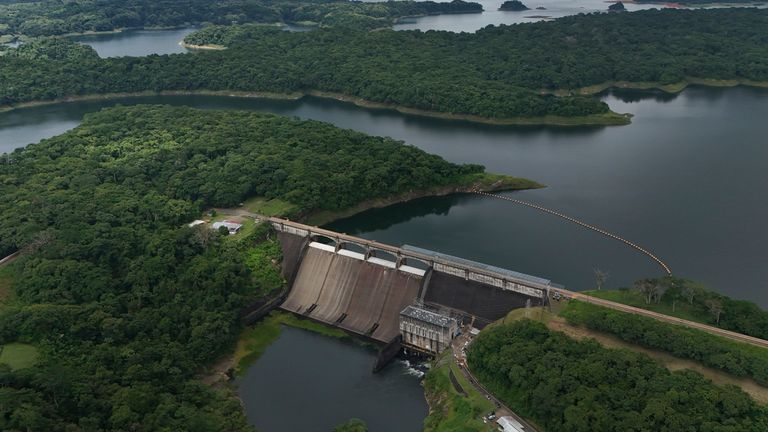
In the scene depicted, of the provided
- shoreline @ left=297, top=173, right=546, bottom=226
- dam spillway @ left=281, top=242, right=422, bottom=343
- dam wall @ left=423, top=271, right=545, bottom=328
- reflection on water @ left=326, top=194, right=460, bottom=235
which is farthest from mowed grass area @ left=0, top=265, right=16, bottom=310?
shoreline @ left=297, top=173, right=546, bottom=226

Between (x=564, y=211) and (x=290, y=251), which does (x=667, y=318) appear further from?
(x=290, y=251)

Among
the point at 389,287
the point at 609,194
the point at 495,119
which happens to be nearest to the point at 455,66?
the point at 495,119

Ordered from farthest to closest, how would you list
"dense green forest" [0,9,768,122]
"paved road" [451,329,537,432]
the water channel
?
"dense green forest" [0,9,768,122] → the water channel → "paved road" [451,329,537,432]

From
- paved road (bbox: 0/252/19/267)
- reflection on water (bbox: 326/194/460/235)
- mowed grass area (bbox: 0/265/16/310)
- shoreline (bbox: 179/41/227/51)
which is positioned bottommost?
mowed grass area (bbox: 0/265/16/310)

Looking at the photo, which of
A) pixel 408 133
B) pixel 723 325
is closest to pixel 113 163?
pixel 408 133

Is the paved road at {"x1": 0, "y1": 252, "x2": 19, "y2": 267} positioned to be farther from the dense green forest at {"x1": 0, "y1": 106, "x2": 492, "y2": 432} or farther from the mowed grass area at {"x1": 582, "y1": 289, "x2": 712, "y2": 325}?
the mowed grass area at {"x1": 582, "y1": 289, "x2": 712, "y2": 325}

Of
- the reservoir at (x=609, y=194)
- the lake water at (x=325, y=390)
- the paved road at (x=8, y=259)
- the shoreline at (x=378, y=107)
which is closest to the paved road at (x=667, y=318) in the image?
the reservoir at (x=609, y=194)

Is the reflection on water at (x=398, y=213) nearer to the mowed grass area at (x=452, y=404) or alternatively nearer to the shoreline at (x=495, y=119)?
the mowed grass area at (x=452, y=404)
